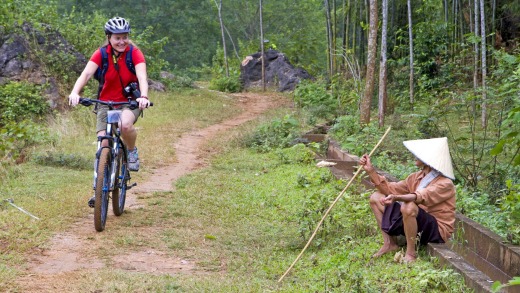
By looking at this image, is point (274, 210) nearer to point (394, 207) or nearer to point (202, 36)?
point (394, 207)

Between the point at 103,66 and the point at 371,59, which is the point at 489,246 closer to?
the point at 103,66

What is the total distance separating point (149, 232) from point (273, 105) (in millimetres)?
16496

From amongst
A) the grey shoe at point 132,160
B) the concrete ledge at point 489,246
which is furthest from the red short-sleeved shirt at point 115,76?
the concrete ledge at point 489,246

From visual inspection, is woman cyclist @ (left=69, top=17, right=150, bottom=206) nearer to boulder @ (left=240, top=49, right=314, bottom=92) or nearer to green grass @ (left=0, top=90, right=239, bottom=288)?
green grass @ (left=0, top=90, right=239, bottom=288)

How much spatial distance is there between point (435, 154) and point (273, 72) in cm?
2397

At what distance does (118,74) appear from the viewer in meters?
6.93

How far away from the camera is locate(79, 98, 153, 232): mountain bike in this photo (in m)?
6.55

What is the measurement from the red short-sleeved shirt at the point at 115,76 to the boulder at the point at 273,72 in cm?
2152

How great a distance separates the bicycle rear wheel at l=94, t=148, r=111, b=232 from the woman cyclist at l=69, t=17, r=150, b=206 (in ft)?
0.57

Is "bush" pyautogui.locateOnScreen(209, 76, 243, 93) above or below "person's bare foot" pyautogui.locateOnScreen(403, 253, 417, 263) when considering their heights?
above

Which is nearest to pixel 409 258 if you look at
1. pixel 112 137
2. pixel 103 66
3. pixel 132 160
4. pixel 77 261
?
pixel 77 261

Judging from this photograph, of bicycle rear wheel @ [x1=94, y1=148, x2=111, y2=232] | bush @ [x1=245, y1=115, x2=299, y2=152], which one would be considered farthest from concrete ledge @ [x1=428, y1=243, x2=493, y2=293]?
bush @ [x1=245, y1=115, x2=299, y2=152]

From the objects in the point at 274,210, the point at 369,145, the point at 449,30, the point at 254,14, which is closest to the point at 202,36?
the point at 254,14

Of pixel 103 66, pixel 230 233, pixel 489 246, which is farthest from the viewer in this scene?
pixel 230 233
